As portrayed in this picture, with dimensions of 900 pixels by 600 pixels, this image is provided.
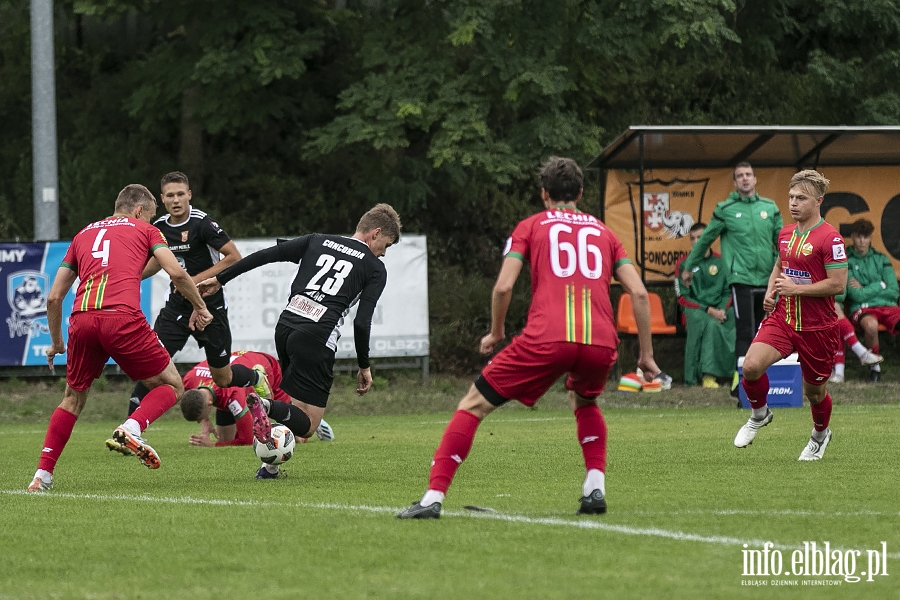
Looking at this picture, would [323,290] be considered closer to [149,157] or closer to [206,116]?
[206,116]

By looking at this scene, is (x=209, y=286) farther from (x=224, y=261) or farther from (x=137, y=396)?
(x=137, y=396)

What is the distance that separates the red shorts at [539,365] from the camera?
6012mm

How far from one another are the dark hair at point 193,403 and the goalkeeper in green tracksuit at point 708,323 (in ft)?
26.7

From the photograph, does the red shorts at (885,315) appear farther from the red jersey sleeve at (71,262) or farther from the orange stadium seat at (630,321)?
the red jersey sleeve at (71,262)

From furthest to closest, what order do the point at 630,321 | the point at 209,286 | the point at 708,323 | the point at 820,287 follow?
1. the point at 630,321
2. the point at 708,323
3. the point at 820,287
4. the point at 209,286

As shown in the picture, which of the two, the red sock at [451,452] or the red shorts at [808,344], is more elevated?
the red shorts at [808,344]

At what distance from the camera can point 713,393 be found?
15.7 m

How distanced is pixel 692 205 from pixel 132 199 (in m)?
11.7

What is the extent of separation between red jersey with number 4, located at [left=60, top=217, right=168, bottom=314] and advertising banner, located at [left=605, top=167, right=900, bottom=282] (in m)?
11.0

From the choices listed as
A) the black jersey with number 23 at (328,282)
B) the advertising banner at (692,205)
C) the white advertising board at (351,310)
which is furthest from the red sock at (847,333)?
the black jersey with number 23 at (328,282)

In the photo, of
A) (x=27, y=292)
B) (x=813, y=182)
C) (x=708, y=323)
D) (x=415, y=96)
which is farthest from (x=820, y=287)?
(x=415, y=96)

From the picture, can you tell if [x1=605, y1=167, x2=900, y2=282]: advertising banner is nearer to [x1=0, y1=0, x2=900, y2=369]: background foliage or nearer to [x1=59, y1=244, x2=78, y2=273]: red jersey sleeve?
[x1=0, y1=0, x2=900, y2=369]: background foliage

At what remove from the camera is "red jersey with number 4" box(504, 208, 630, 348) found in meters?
6.04

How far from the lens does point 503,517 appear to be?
6.23m
